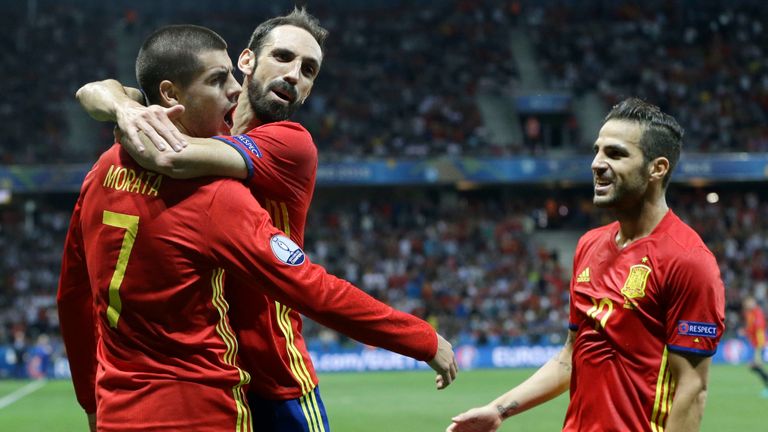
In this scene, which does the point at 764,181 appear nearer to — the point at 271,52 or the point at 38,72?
the point at 38,72

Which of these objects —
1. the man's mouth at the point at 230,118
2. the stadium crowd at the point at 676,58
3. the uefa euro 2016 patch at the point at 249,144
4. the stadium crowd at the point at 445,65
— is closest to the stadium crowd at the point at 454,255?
the stadium crowd at the point at 445,65

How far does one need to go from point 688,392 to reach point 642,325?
1.07 ft

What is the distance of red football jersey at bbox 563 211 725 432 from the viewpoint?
3.72 meters

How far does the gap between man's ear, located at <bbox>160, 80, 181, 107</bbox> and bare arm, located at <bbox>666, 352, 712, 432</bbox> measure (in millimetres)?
2137

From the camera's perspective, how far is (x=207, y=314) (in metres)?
3.27

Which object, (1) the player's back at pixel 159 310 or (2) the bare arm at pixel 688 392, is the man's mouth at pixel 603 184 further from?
(1) the player's back at pixel 159 310

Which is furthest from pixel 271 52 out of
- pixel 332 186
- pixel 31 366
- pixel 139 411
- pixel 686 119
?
pixel 686 119

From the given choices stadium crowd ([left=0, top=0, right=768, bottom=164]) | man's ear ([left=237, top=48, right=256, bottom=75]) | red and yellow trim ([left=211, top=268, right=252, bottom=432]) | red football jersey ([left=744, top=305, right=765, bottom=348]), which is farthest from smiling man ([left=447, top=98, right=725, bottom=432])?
stadium crowd ([left=0, top=0, right=768, bottom=164])

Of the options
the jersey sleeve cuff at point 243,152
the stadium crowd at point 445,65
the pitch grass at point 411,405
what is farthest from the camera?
the stadium crowd at point 445,65

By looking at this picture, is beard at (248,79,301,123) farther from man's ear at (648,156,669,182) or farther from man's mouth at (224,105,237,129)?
man's ear at (648,156,669,182)

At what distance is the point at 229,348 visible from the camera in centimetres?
333

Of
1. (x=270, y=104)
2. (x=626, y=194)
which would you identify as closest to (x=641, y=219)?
(x=626, y=194)

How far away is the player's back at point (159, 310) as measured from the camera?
3176 mm

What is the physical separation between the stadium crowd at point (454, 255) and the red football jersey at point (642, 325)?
21890 mm
